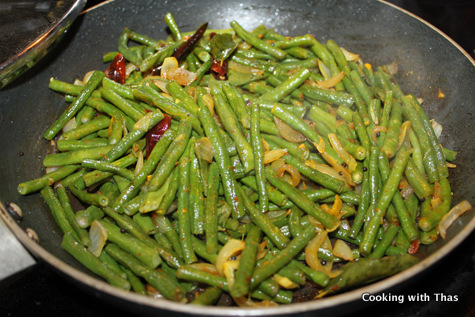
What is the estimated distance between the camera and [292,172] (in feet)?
13.6

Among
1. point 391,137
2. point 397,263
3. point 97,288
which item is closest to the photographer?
point 97,288

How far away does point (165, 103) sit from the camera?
174 inches

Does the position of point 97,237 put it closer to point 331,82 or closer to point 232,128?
point 232,128

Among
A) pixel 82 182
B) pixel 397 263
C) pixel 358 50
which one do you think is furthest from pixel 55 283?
pixel 358 50

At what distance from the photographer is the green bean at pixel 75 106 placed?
4637mm

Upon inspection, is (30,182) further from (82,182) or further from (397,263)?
(397,263)

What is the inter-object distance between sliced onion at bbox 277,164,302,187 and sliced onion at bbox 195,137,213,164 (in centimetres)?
77

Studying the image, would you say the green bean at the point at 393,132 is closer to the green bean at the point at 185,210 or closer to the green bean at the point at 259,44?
the green bean at the point at 259,44

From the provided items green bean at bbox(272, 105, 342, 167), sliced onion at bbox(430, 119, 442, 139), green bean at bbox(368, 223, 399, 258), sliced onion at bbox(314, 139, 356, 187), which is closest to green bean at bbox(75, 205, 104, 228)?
green bean at bbox(272, 105, 342, 167)

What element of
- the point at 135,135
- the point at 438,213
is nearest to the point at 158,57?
the point at 135,135

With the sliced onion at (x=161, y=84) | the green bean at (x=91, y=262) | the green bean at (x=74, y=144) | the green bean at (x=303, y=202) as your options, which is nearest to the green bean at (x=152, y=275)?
the green bean at (x=91, y=262)

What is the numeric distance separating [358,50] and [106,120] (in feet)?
12.4

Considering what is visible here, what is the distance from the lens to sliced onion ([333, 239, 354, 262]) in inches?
149

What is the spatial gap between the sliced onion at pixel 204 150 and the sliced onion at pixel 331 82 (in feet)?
6.16
